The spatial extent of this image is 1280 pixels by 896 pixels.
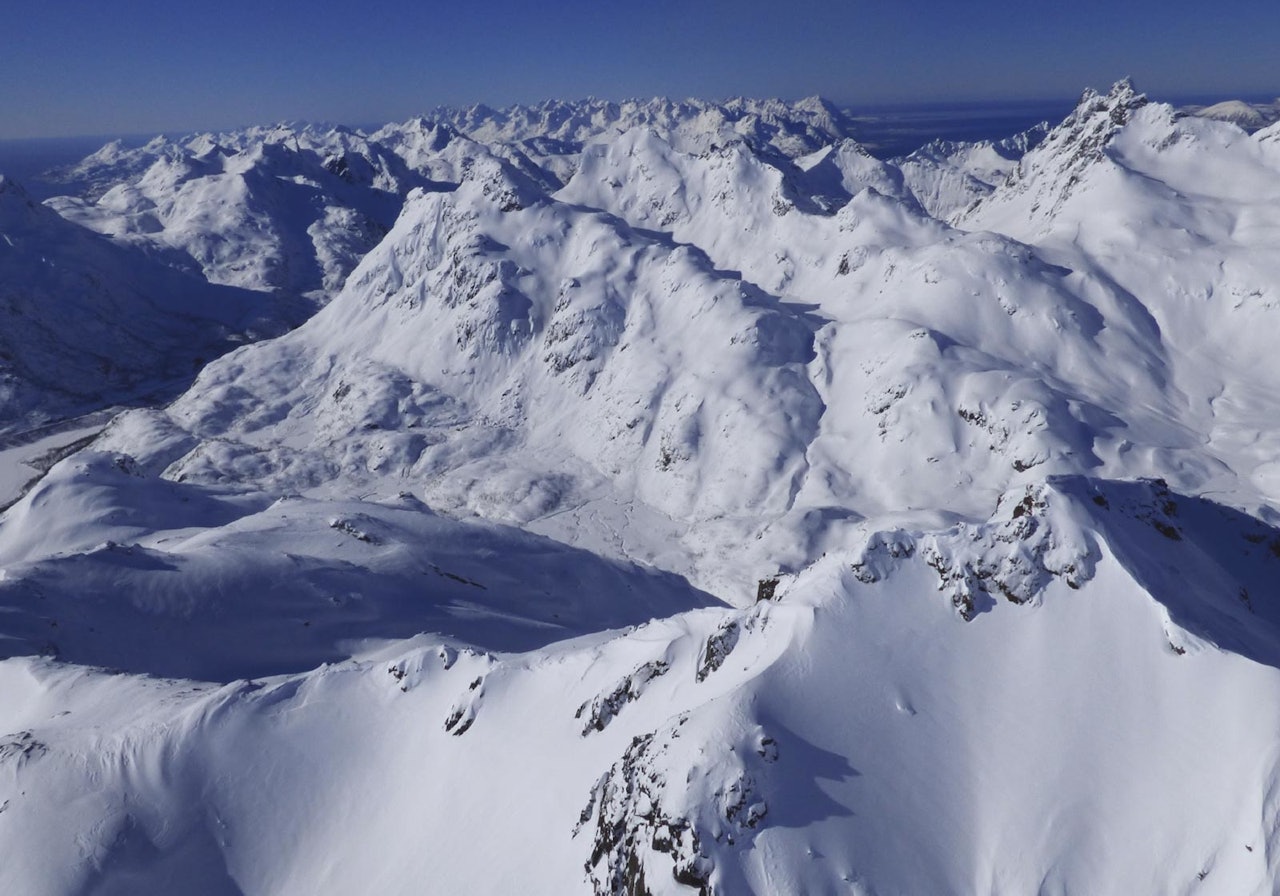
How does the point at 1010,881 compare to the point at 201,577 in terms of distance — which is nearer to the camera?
the point at 1010,881

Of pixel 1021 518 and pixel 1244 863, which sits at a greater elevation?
pixel 1021 518

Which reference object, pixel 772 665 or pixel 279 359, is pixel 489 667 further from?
pixel 279 359

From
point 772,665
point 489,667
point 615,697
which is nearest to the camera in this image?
point 772,665

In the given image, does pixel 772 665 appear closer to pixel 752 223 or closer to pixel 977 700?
pixel 977 700

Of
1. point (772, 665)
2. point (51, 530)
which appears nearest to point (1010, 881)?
point (772, 665)

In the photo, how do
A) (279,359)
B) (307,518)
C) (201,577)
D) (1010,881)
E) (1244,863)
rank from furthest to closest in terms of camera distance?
1. (279,359)
2. (307,518)
3. (201,577)
4. (1010,881)
5. (1244,863)

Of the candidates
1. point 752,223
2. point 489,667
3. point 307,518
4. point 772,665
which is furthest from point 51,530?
point 752,223

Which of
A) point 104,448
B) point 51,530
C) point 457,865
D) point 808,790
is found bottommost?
point 104,448
